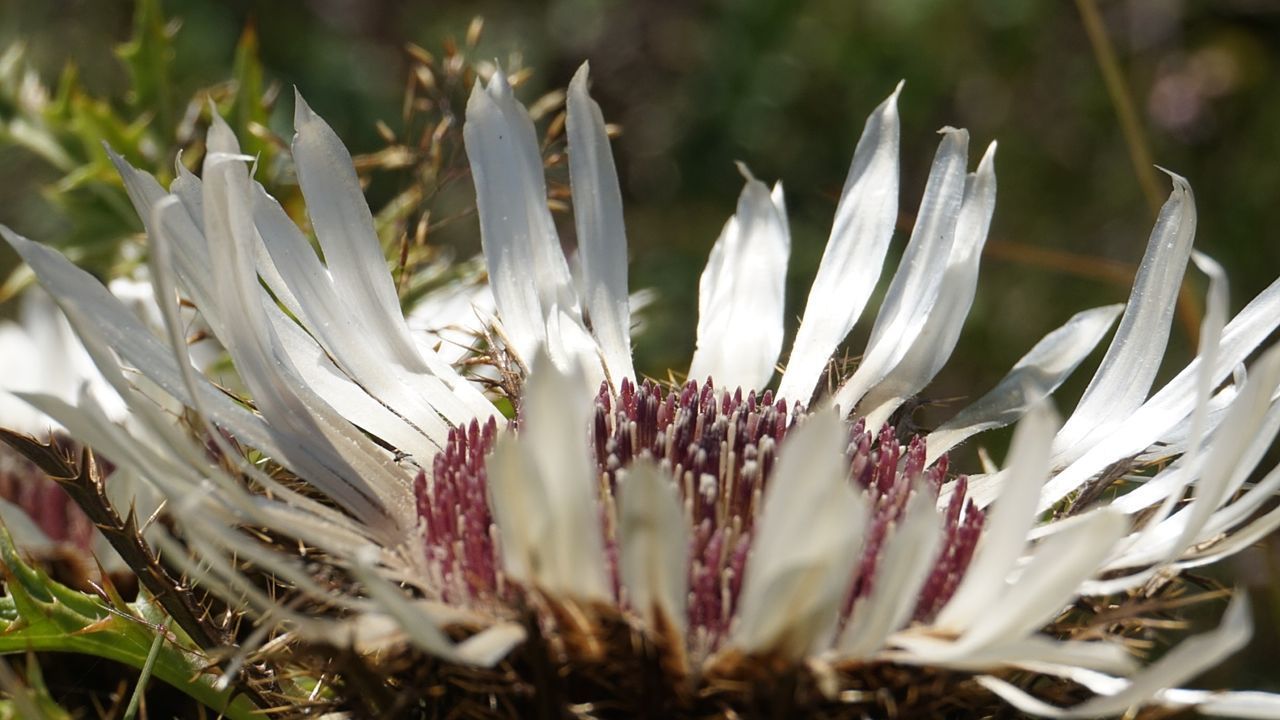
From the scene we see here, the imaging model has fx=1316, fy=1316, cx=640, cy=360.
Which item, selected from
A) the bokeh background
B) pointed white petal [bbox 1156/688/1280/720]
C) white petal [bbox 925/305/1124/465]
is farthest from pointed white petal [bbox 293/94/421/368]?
the bokeh background

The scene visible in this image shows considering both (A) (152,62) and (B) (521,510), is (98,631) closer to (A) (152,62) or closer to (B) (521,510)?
(B) (521,510)

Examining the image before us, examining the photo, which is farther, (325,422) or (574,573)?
(325,422)

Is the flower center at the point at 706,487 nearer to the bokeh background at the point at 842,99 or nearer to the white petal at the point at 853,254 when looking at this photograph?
the white petal at the point at 853,254

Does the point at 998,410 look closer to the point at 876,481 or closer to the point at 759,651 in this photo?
the point at 876,481

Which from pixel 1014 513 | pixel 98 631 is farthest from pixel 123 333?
pixel 1014 513

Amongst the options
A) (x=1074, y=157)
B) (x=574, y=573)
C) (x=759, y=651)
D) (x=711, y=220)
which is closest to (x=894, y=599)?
(x=759, y=651)

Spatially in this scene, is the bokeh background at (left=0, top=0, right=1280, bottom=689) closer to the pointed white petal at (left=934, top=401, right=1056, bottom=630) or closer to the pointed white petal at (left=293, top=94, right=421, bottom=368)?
the pointed white petal at (left=293, top=94, right=421, bottom=368)

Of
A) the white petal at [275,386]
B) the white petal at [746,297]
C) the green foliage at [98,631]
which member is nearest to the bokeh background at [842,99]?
the white petal at [746,297]

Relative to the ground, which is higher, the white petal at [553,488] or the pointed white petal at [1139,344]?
the pointed white petal at [1139,344]
